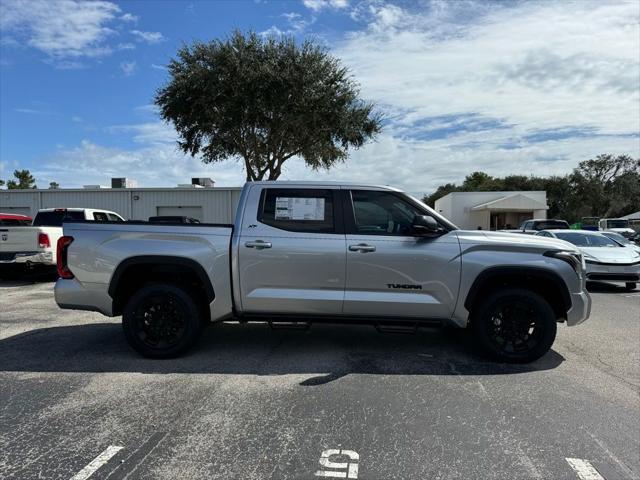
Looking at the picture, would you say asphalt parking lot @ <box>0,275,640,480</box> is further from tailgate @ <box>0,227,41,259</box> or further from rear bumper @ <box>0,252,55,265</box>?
tailgate @ <box>0,227,41,259</box>

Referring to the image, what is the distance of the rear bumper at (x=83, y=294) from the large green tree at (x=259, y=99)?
670 inches

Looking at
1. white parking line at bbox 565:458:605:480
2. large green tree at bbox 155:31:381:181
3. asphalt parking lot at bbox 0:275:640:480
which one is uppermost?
large green tree at bbox 155:31:381:181

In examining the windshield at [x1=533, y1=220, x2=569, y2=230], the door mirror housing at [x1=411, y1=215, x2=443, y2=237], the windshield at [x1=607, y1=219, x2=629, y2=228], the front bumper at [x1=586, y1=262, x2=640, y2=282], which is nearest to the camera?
the door mirror housing at [x1=411, y1=215, x2=443, y2=237]

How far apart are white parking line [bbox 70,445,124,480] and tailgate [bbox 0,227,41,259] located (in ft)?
30.7

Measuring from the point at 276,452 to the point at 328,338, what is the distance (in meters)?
3.01

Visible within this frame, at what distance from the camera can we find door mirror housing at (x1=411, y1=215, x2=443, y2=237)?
508 cm

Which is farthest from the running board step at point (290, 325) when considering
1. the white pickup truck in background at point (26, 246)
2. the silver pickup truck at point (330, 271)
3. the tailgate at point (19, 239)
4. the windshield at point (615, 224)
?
the windshield at point (615, 224)

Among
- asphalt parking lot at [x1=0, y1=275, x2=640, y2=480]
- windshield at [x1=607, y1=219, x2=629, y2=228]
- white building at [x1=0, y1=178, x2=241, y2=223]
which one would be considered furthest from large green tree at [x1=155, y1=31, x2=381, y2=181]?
windshield at [x1=607, y1=219, x2=629, y2=228]

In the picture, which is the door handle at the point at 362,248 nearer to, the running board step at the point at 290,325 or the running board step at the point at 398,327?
the running board step at the point at 398,327

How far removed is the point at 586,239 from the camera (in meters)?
13.1

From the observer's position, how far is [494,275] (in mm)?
5219

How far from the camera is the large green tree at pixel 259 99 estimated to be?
2116cm

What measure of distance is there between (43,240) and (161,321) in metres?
7.40

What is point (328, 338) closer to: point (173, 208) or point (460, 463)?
point (460, 463)
